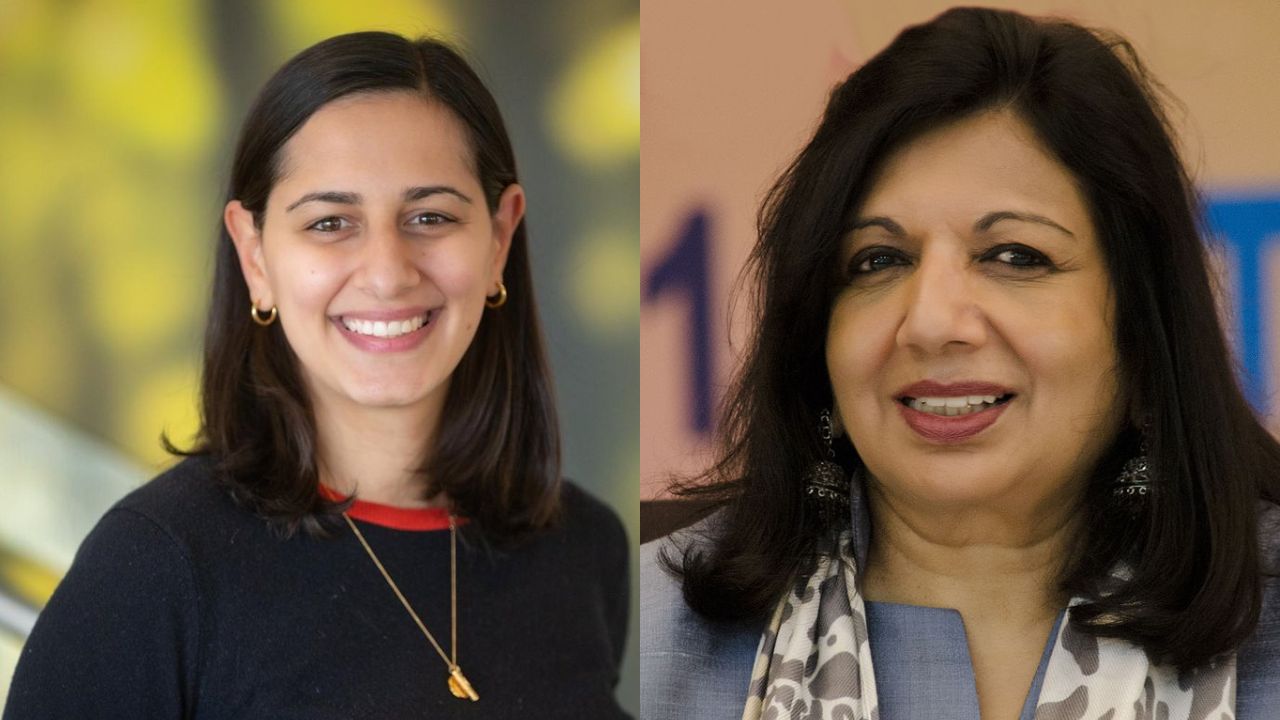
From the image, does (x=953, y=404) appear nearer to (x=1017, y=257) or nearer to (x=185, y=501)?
(x=1017, y=257)

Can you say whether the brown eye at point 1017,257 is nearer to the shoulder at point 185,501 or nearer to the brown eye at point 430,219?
the brown eye at point 430,219

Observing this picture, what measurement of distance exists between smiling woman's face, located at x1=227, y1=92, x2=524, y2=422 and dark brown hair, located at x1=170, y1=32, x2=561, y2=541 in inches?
1.4

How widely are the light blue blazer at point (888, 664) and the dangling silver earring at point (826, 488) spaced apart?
0.48 ft

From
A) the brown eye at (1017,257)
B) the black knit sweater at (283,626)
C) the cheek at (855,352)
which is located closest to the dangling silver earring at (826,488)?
the cheek at (855,352)

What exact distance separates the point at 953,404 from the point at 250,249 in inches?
46.5

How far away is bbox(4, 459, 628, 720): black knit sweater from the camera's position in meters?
1.90

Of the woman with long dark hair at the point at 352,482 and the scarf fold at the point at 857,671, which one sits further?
the woman with long dark hair at the point at 352,482

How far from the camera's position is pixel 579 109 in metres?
2.80

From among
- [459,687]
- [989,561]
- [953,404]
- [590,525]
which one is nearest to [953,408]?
[953,404]

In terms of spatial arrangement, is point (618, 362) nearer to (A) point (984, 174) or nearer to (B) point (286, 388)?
(B) point (286, 388)

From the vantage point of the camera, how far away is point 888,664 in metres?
1.72

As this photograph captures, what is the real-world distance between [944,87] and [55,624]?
139 centimetres

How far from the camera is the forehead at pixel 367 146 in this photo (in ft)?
6.97

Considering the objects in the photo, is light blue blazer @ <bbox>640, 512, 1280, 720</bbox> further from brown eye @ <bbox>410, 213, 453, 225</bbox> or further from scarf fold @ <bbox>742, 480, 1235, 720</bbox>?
brown eye @ <bbox>410, 213, 453, 225</bbox>
